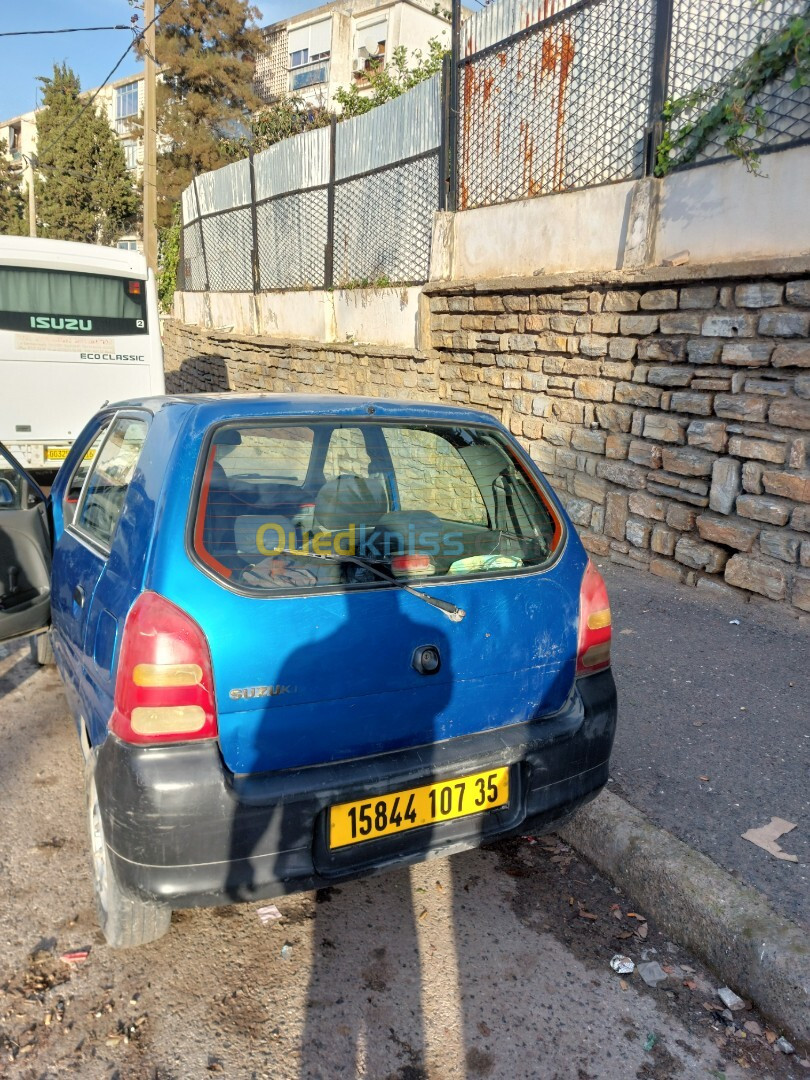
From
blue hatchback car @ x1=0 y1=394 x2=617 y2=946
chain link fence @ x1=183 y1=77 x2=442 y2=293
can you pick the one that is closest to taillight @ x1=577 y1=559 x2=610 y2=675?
blue hatchback car @ x1=0 y1=394 x2=617 y2=946

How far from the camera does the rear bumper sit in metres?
2.08

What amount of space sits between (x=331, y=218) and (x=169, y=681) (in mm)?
9813

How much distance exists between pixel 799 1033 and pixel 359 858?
4.18 feet

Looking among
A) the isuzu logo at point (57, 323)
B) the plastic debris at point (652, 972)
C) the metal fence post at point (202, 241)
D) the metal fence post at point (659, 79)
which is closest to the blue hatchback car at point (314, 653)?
the plastic debris at point (652, 972)

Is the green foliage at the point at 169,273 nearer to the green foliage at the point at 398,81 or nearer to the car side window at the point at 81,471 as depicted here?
the green foliage at the point at 398,81

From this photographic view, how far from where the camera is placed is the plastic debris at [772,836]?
279 centimetres

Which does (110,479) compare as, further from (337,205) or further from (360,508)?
(337,205)

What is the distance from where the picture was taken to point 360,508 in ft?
8.64

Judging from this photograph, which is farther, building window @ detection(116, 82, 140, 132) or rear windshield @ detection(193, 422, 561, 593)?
building window @ detection(116, 82, 140, 132)

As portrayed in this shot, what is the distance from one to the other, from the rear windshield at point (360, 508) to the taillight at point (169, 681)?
0.19 m

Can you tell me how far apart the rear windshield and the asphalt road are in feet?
3.96

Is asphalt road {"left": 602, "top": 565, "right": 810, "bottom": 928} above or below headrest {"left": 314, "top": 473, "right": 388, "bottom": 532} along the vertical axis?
below

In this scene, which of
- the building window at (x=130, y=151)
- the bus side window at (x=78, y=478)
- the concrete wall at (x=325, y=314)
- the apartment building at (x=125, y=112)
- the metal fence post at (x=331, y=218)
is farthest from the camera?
the building window at (x=130, y=151)

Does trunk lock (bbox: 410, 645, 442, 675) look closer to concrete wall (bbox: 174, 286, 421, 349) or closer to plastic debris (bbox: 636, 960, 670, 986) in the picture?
plastic debris (bbox: 636, 960, 670, 986)
